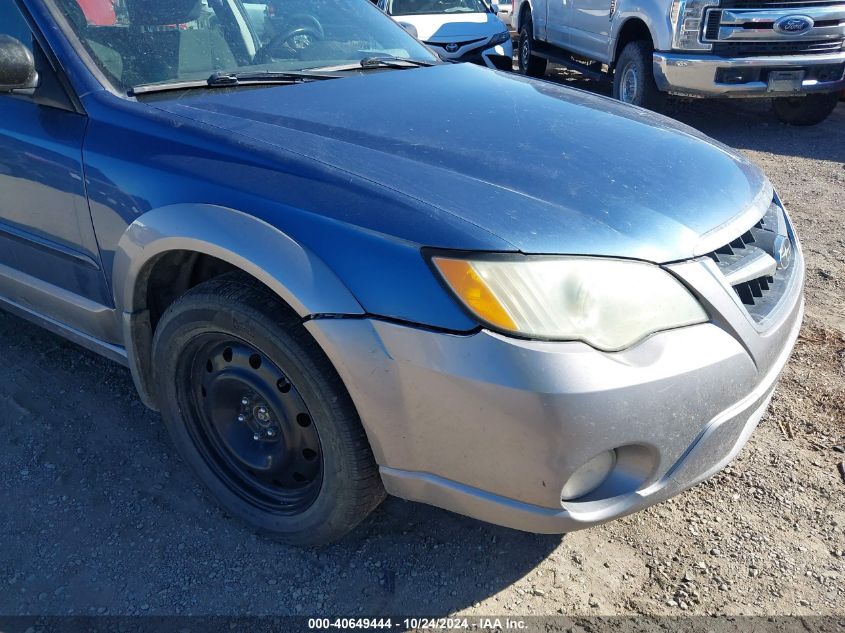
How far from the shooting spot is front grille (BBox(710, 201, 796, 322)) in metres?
1.94

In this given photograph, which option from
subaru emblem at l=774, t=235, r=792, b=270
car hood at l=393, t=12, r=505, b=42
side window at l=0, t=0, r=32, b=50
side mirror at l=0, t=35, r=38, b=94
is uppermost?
side window at l=0, t=0, r=32, b=50

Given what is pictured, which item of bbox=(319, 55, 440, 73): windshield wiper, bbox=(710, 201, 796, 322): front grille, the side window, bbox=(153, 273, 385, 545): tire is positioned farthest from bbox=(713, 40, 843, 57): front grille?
bbox=(153, 273, 385, 545): tire

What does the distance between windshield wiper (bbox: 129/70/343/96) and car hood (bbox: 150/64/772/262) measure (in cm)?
7

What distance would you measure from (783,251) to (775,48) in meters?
5.02

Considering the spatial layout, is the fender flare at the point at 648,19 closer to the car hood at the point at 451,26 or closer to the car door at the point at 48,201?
the car hood at the point at 451,26

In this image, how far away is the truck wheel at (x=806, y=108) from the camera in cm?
710

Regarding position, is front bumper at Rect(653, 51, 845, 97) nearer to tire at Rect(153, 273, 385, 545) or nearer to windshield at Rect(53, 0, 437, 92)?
windshield at Rect(53, 0, 437, 92)

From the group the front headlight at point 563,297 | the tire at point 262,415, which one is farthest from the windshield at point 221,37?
the front headlight at point 563,297

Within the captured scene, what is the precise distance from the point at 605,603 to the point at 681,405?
69 cm

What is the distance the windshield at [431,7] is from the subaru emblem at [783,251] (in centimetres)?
699

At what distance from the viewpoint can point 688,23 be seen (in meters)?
6.41

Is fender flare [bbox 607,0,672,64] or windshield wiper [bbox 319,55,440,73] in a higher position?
windshield wiper [bbox 319,55,440,73]

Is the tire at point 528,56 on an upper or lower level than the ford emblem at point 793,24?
lower

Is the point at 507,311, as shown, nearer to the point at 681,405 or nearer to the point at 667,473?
the point at 681,405
